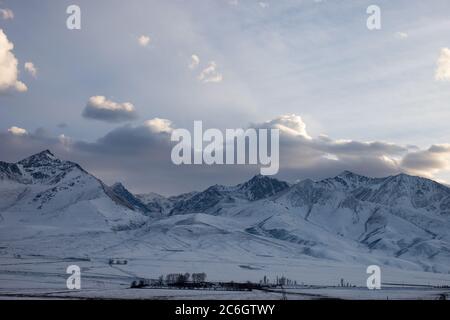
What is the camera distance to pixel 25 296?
176 metres
